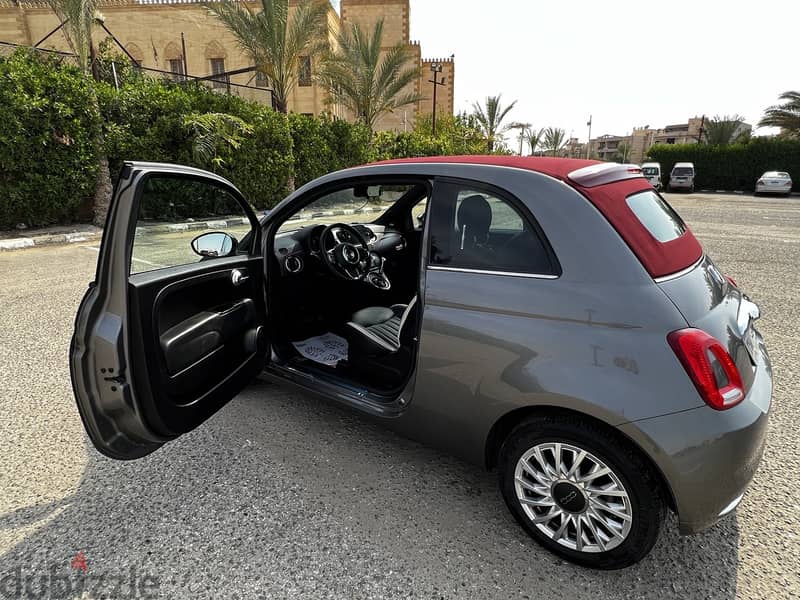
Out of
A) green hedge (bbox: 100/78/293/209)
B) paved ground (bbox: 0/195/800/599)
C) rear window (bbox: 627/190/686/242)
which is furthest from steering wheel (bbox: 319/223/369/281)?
green hedge (bbox: 100/78/293/209)

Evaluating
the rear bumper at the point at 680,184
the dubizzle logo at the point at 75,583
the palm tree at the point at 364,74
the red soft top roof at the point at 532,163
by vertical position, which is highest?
the palm tree at the point at 364,74

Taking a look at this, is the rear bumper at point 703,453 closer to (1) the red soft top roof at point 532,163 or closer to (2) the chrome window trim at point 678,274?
(2) the chrome window trim at point 678,274

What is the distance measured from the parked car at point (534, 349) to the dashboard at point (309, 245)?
2.21 ft

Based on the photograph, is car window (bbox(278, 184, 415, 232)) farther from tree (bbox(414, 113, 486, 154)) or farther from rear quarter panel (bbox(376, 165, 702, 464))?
tree (bbox(414, 113, 486, 154))

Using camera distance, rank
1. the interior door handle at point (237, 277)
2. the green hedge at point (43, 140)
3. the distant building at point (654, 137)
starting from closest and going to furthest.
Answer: the interior door handle at point (237, 277)
the green hedge at point (43, 140)
the distant building at point (654, 137)

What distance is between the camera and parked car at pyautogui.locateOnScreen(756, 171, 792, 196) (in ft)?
78.7

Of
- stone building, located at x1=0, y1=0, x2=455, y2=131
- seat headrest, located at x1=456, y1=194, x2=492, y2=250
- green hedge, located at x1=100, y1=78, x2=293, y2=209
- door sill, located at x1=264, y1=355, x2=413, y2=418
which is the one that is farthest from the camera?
stone building, located at x1=0, y1=0, x2=455, y2=131

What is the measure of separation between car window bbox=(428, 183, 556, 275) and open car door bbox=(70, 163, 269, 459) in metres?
1.17

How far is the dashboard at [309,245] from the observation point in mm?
3195

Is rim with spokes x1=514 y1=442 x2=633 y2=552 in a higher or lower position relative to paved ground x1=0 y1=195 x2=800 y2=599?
higher

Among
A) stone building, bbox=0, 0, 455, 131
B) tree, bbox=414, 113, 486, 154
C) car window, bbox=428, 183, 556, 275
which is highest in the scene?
stone building, bbox=0, 0, 455, 131

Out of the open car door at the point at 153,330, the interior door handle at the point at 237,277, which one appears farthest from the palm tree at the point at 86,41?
the open car door at the point at 153,330

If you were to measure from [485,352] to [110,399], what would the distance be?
5.08 feet

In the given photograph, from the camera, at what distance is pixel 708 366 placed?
5.23 feet
